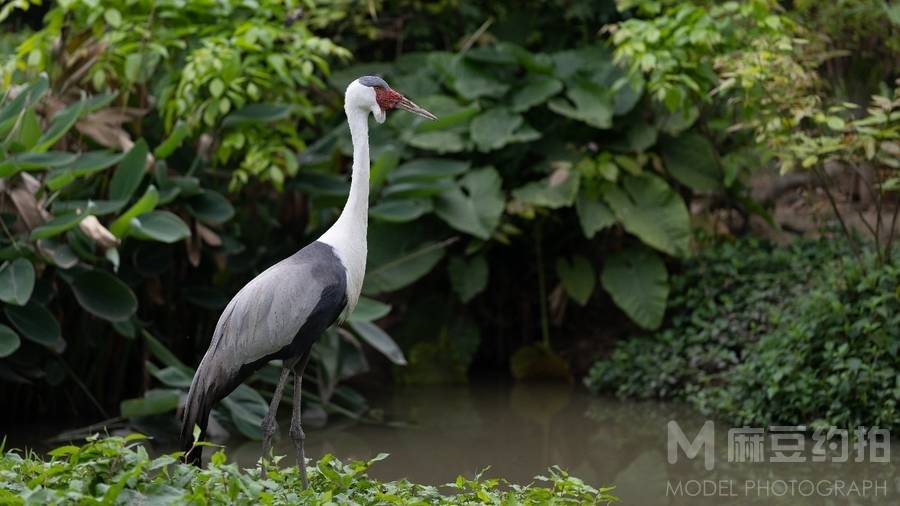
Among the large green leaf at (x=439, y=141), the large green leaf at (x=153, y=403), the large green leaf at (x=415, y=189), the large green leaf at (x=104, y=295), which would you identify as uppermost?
the large green leaf at (x=439, y=141)

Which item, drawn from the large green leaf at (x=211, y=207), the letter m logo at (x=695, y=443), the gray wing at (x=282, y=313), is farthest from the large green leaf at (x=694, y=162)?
the gray wing at (x=282, y=313)

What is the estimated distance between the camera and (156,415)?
718 centimetres

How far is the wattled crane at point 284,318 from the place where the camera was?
4938mm

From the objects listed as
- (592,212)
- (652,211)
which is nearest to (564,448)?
(592,212)

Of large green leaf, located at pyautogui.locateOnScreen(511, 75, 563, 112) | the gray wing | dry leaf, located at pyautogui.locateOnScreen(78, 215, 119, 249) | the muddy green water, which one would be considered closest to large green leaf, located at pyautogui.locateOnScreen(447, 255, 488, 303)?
the muddy green water

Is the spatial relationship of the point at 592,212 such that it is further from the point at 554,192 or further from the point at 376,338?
the point at 376,338

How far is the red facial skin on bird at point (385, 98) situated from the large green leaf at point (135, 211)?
203 centimetres

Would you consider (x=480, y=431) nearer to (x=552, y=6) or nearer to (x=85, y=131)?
(x=85, y=131)

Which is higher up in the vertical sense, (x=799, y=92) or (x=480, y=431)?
(x=799, y=92)

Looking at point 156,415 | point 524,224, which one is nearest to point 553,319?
point 524,224

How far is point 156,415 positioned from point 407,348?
2725 millimetres

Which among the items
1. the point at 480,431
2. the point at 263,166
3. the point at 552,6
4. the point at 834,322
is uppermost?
the point at 552,6

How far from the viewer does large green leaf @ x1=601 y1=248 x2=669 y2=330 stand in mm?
8594

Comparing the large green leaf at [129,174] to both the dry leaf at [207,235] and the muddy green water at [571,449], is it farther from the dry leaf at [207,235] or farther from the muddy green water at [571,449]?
the muddy green water at [571,449]
